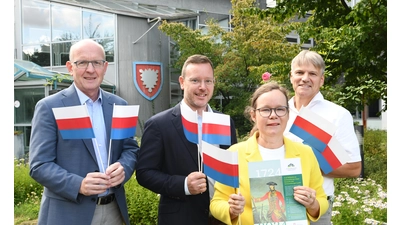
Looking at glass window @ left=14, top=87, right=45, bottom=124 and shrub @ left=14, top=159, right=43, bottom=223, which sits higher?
glass window @ left=14, top=87, right=45, bottom=124

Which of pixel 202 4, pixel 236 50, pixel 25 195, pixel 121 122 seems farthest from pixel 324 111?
pixel 202 4

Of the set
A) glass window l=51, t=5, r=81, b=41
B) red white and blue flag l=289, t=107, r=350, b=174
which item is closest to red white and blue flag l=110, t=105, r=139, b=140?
red white and blue flag l=289, t=107, r=350, b=174

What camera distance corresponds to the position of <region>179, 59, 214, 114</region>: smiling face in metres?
3.08

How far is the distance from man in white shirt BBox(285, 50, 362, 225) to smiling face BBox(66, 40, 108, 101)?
149cm

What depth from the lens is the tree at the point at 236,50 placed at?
56.4 ft

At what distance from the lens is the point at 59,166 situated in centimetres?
287

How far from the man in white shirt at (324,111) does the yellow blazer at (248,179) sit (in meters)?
0.46

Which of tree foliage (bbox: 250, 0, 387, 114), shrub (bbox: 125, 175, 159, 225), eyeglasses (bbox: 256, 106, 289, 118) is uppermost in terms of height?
tree foliage (bbox: 250, 0, 387, 114)

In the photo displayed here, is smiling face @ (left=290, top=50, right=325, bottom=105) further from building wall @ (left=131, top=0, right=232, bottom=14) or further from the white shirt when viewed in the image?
building wall @ (left=131, top=0, right=232, bottom=14)

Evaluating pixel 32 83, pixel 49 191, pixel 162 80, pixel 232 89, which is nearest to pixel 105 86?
pixel 162 80

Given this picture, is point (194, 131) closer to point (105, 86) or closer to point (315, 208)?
point (315, 208)

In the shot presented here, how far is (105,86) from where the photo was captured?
20.5m

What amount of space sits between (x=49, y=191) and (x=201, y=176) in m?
1.08

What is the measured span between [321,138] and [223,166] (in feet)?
2.69
